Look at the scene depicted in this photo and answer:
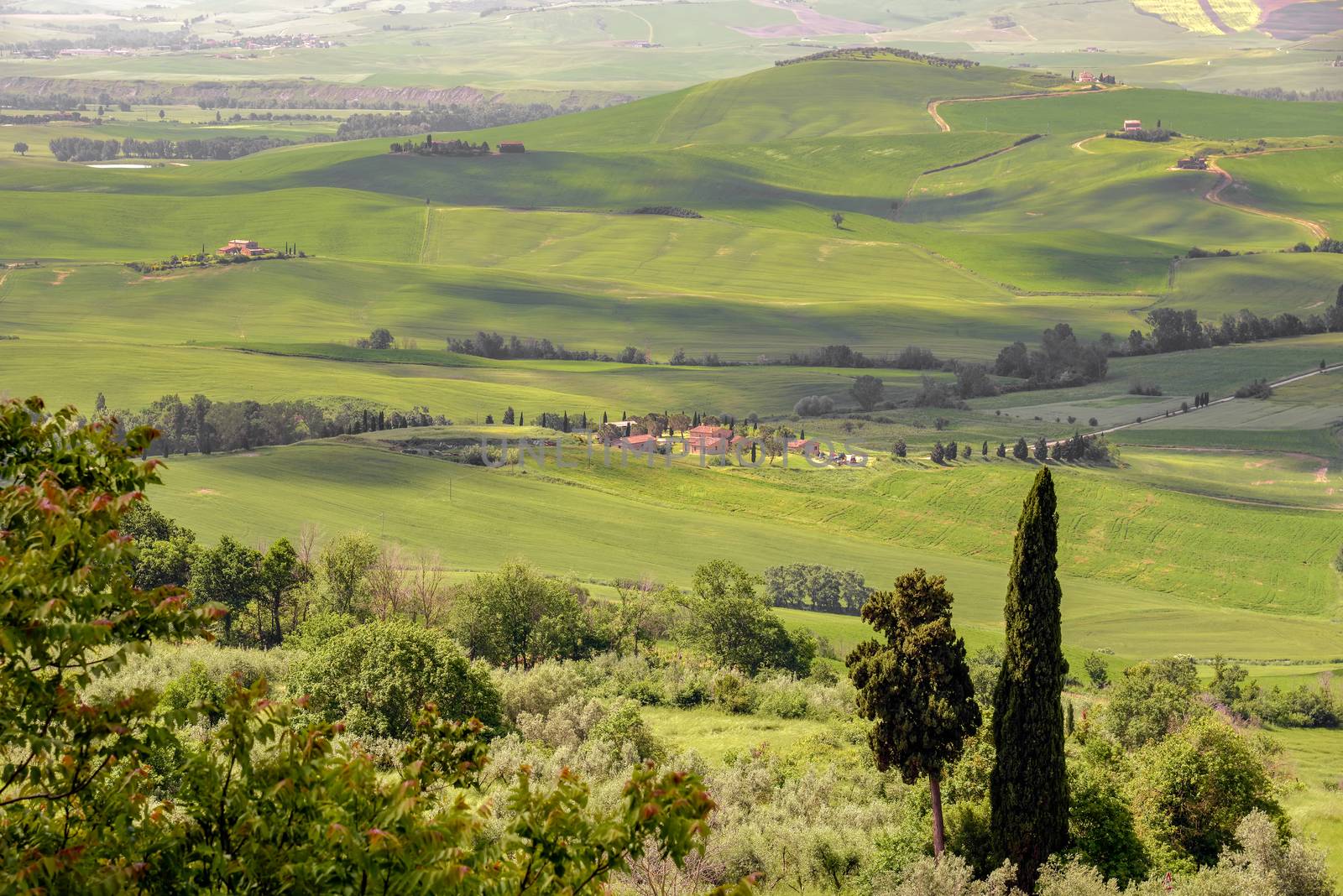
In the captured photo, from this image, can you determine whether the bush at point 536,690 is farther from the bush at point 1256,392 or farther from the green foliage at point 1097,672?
the bush at point 1256,392

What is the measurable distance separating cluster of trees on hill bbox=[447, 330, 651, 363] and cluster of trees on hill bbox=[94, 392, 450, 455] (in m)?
40.7

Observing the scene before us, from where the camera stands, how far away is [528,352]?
196 metres

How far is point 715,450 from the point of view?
5689 inches

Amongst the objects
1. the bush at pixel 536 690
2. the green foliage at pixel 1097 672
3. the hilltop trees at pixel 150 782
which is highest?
the hilltop trees at pixel 150 782

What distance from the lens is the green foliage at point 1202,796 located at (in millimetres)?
38156

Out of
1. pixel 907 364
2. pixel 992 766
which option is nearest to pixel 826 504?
pixel 907 364

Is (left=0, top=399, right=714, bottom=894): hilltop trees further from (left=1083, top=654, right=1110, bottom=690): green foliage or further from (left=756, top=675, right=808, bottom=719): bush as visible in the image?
(left=1083, top=654, right=1110, bottom=690): green foliage

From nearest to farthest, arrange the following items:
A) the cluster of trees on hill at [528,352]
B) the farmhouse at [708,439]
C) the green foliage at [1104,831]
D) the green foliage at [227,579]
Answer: the green foliage at [1104,831]
the green foliage at [227,579]
the farmhouse at [708,439]
the cluster of trees on hill at [528,352]

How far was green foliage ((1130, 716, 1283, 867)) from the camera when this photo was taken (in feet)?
125

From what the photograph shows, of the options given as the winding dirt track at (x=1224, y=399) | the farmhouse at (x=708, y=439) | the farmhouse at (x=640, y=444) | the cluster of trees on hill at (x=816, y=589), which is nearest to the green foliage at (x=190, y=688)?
the cluster of trees on hill at (x=816, y=589)

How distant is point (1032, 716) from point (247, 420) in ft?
378

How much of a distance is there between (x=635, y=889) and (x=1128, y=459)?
5012 inches

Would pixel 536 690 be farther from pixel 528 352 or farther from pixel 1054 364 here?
pixel 1054 364

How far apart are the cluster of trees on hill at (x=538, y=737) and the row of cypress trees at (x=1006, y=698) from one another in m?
0.08
